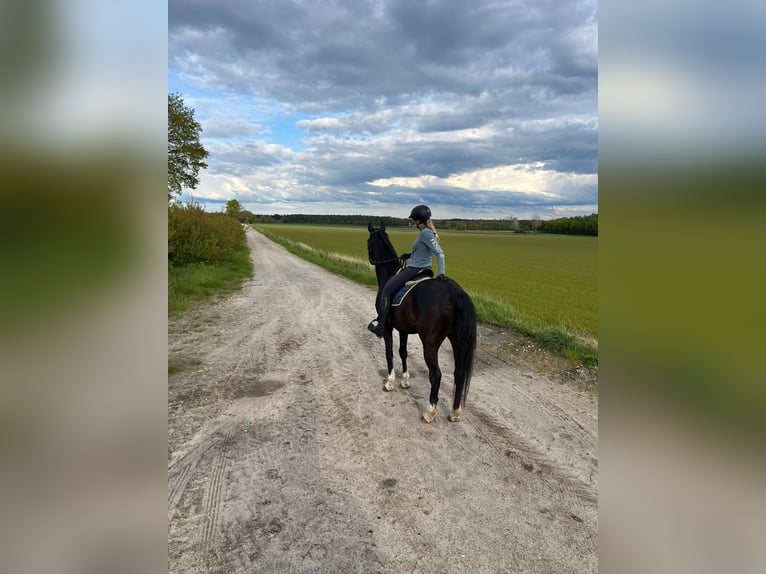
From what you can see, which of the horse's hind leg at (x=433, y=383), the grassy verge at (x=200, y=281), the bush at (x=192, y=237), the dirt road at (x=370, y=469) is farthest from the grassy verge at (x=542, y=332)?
the bush at (x=192, y=237)

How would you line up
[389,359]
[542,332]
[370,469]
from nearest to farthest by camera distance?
[370,469] < [389,359] < [542,332]

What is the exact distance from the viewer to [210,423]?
4594 mm

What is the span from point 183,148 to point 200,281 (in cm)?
1137

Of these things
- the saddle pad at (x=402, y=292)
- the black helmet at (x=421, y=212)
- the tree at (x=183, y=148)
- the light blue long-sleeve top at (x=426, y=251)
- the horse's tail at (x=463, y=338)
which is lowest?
the horse's tail at (x=463, y=338)

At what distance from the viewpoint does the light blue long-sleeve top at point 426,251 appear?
489cm

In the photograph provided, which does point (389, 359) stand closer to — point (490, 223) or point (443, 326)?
point (443, 326)

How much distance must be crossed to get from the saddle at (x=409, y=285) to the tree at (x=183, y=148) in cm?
1760

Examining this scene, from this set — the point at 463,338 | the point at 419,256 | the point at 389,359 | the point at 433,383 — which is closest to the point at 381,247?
the point at 419,256

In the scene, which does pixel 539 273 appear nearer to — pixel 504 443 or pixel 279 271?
pixel 279 271

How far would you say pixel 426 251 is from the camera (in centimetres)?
519

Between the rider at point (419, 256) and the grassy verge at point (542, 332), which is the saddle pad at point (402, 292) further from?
the grassy verge at point (542, 332)

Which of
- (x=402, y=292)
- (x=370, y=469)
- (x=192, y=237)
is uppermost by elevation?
(x=192, y=237)

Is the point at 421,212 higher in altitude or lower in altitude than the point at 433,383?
higher
